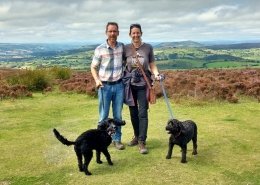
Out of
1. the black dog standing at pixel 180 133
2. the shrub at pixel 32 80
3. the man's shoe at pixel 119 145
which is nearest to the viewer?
the black dog standing at pixel 180 133

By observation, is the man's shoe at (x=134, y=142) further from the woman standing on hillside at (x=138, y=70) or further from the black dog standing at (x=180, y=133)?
the black dog standing at (x=180, y=133)

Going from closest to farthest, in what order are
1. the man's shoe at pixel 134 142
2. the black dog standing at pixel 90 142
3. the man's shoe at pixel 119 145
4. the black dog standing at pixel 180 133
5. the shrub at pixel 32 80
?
the black dog standing at pixel 90 142 < the black dog standing at pixel 180 133 < the man's shoe at pixel 119 145 < the man's shoe at pixel 134 142 < the shrub at pixel 32 80

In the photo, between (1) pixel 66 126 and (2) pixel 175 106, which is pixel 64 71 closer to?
(2) pixel 175 106

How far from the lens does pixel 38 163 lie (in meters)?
8.00

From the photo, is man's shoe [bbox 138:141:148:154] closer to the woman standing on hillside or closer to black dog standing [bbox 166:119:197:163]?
the woman standing on hillside

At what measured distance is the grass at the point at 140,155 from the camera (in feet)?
22.8

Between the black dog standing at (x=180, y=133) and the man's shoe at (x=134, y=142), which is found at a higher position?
the black dog standing at (x=180, y=133)

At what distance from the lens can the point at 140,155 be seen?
8.20 metres

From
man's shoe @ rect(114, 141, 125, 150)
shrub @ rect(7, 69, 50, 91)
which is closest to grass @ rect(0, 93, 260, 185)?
man's shoe @ rect(114, 141, 125, 150)

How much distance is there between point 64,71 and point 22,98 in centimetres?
995

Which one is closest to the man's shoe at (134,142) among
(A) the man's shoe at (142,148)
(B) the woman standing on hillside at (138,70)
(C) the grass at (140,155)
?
(C) the grass at (140,155)

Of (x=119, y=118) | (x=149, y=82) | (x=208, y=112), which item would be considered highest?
(x=149, y=82)

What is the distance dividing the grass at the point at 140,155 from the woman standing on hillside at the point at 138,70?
62cm

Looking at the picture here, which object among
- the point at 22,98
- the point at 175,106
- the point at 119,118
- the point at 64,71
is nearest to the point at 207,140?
the point at 119,118
